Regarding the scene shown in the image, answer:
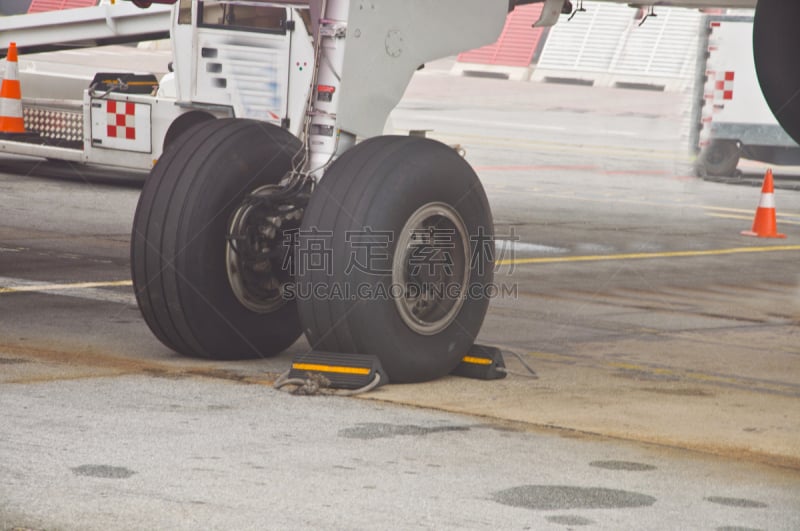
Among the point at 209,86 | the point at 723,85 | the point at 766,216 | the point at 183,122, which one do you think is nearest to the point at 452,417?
the point at 766,216

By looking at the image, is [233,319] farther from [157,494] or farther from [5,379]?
[157,494]

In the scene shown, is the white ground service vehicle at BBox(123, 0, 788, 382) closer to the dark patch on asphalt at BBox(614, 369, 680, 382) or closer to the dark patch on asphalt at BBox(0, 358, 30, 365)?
the dark patch on asphalt at BBox(0, 358, 30, 365)

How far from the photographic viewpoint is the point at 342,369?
6.33 meters

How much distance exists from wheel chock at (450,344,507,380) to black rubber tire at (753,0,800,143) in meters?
1.75

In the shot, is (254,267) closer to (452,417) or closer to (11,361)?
(11,361)

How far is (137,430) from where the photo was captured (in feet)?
17.7

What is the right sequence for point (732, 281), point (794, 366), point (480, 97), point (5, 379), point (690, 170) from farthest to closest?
point (480, 97) < point (690, 170) < point (732, 281) < point (794, 366) < point (5, 379)

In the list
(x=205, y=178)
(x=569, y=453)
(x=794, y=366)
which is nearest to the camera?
(x=569, y=453)

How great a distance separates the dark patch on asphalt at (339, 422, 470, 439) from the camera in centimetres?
549

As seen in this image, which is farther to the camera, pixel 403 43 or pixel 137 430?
pixel 403 43

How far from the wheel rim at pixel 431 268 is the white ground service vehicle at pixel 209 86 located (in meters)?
7.29

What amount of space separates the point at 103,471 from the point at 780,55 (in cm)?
381

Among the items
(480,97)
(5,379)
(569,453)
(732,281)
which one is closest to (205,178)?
(5,379)

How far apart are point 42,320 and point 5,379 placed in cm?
171
